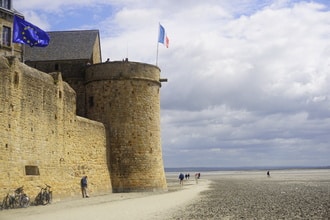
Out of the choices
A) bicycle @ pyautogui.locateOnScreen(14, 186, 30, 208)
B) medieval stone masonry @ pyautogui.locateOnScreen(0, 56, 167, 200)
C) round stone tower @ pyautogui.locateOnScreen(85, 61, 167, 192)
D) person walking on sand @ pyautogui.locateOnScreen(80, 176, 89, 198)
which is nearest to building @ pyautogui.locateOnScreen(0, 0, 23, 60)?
medieval stone masonry @ pyautogui.locateOnScreen(0, 56, 167, 200)

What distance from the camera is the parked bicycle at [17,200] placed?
62.6 feet

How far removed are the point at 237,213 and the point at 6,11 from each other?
70.8ft

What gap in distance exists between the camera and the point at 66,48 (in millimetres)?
34656

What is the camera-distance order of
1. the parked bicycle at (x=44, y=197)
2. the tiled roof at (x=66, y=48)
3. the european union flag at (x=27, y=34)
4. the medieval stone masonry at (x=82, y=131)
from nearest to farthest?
1. the medieval stone masonry at (x=82, y=131)
2. the parked bicycle at (x=44, y=197)
3. the european union flag at (x=27, y=34)
4. the tiled roof at (x=66, y=48)

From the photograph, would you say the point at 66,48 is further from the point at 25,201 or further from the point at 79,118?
the point at 25,201

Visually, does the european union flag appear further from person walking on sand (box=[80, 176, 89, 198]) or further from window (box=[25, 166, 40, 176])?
person walking on sand (box=[80, 176, 89, 198])

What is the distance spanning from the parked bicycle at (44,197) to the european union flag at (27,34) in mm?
7386

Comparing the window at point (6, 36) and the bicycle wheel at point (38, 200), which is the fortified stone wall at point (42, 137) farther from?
the window at point (6, 36)

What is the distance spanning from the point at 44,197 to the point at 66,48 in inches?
601

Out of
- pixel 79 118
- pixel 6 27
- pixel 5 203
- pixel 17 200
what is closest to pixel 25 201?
pixel 17 200

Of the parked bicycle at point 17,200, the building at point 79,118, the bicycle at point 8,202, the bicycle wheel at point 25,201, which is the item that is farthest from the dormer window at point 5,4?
the bicycle at point 8,202

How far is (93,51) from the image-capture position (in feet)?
114

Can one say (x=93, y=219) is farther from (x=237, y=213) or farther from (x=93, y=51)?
(x=93, y=51)

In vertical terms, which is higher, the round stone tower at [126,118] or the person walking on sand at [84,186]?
the round stone tower at [126,118]
